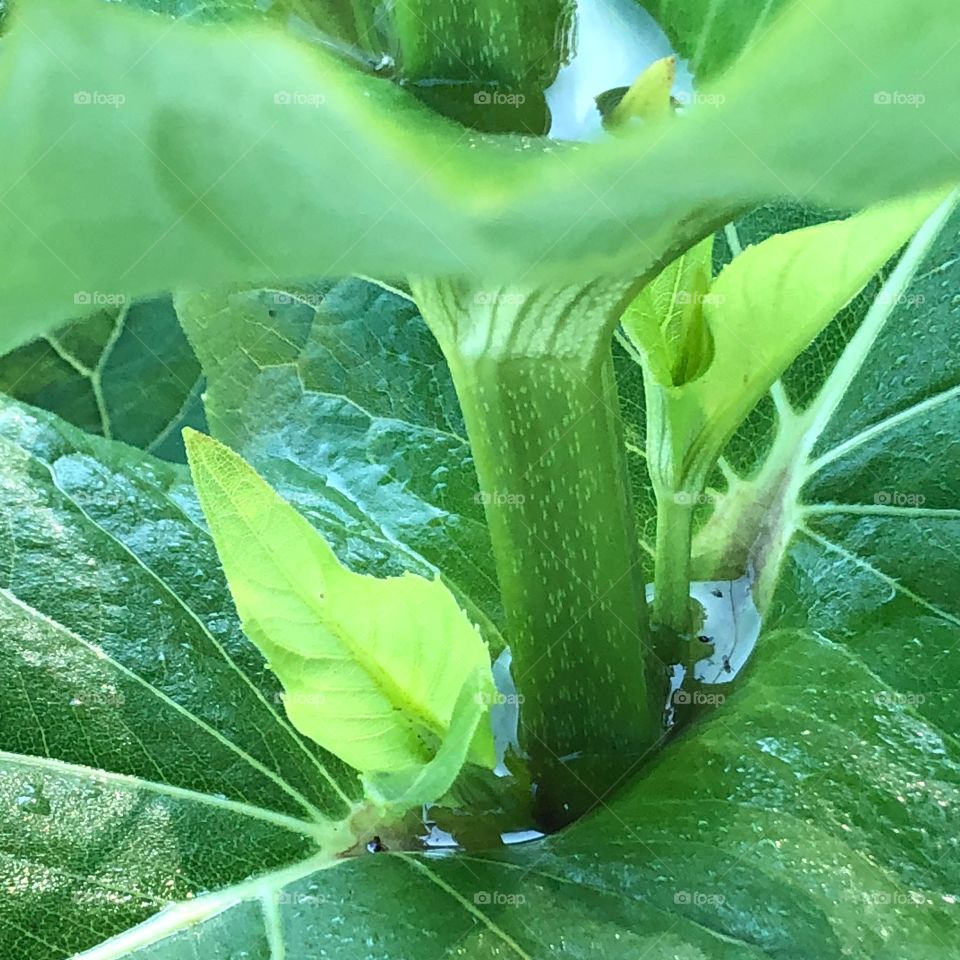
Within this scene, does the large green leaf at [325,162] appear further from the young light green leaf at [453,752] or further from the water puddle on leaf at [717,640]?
the water puddle on leaf at [717,640]

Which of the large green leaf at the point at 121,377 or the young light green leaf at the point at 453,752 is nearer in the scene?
the young light green leaf at the point at 453,752

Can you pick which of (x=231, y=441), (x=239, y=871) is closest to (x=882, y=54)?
(x=239, y=871)

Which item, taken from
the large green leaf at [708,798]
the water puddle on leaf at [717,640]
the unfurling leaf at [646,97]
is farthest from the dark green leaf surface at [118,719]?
the unfurling leaf at [646,97]

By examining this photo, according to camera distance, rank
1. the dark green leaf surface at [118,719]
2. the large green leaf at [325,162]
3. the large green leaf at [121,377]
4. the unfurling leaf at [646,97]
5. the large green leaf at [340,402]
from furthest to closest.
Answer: the large green leaf at [121,377], the large green leaf at [340,402], the dark green leaf surface at [118,719], the unfurling leaf at [646,97], the large green leaf at [325,162]

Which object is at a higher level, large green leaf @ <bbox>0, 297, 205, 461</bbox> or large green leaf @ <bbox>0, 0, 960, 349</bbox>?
large green leaf @ <bbox>0, 0, 960, 349</bbox>

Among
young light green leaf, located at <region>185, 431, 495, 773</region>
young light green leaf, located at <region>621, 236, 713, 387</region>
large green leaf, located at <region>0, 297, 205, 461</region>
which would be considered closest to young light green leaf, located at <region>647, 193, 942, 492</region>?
young light green leaf, located at <region>621, 236, 713, 387</region>

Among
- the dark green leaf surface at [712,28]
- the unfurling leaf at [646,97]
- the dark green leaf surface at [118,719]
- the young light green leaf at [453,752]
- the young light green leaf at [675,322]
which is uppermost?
the dark green leaf surface at [712,28]

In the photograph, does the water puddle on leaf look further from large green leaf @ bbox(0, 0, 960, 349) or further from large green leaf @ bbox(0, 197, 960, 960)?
large green leaf @ bbox(0, 0, 960, 349)
